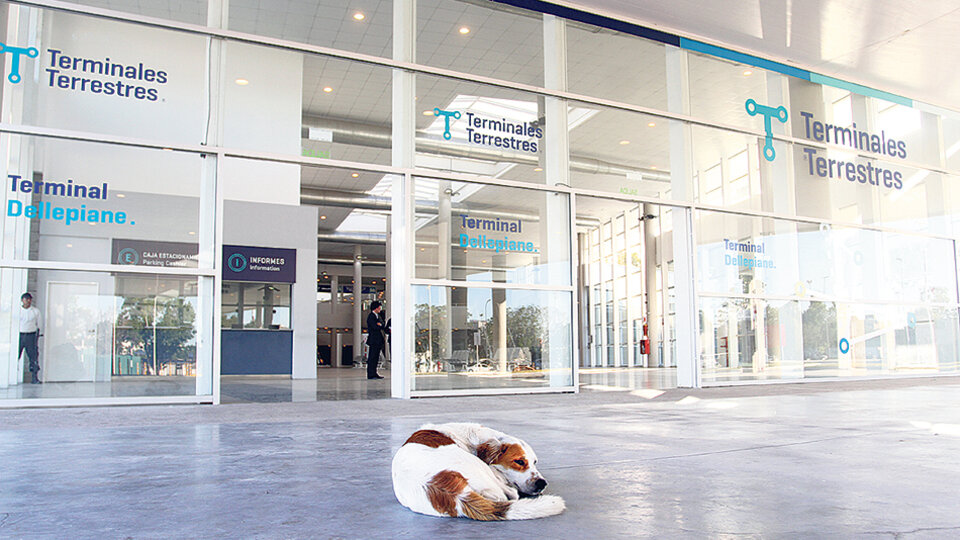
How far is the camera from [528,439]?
475 cm

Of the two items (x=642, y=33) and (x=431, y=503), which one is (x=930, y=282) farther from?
(x=431, y=503)

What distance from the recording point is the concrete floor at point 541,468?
2332 mm

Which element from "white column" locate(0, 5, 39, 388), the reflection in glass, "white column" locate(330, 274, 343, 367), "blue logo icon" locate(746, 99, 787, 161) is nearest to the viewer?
"white column" locate(0, 5, 39, 388)

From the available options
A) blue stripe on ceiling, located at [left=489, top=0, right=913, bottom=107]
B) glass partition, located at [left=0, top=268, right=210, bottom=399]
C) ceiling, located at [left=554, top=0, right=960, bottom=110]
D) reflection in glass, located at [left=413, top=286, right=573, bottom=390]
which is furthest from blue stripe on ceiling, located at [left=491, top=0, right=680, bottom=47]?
glass partition, located at [left=0, top=268, right=210, bottom=399]

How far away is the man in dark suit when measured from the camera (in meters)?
12.7

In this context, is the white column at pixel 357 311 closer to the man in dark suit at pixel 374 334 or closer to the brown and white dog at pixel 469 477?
the man in dark suit at pixel 374 334

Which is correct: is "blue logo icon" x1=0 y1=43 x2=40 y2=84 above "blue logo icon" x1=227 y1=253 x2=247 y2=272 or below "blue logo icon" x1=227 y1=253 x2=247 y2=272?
above

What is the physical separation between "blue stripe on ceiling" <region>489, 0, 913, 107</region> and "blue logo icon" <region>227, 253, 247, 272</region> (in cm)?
711

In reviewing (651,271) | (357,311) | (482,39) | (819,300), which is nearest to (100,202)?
(482,39)

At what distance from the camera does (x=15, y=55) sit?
702cm

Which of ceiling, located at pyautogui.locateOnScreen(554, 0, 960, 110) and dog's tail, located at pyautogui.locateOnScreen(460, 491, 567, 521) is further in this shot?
Result: ceiling, located at pyautogui.locateOnScreen(554, 0, 960, 110)

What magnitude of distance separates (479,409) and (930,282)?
452 inches

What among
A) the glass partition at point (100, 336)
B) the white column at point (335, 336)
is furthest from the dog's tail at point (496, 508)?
the white column at point (335, 336)

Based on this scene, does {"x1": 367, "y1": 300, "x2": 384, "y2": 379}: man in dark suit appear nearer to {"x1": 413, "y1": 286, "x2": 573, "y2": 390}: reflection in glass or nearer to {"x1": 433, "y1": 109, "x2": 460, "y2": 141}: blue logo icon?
{"x1": 413, "y1": 286, "x2": 573, "y2": 390}: reflection in glass
